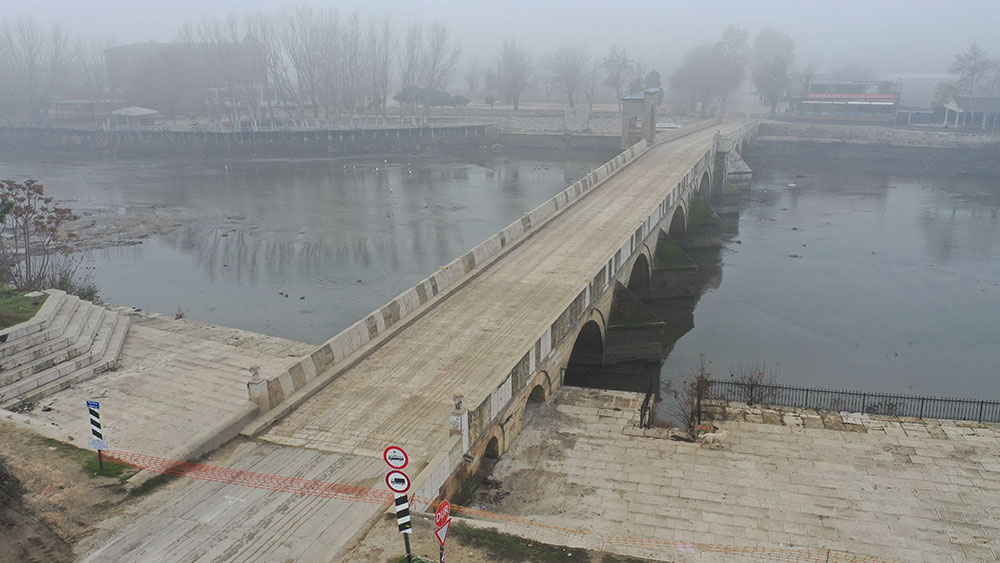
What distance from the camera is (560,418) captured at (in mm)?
16062

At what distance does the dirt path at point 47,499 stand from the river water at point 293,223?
13235 mm

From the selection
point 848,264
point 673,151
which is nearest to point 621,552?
point 848,264

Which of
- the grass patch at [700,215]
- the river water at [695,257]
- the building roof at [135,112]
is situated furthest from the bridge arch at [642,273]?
the building roof at [135,112]

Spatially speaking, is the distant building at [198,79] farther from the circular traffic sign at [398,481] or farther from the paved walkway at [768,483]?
the circular traffic sign at [398,481]

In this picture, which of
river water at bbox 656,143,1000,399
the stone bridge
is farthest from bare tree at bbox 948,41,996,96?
the stone bridge

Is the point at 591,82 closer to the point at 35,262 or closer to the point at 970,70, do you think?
the point at 970,70

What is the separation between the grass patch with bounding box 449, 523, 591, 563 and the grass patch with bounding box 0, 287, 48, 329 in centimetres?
1343

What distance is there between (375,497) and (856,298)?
24.8 m

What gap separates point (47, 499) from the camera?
11.1 m

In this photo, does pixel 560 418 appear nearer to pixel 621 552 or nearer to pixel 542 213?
pixel 621 552

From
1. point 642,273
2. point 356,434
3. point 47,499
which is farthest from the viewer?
point 642,273

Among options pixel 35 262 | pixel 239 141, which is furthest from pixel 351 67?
pixel 35 262

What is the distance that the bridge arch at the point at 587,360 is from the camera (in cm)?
2212

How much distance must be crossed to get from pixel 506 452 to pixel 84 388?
10.2 m
